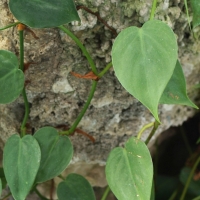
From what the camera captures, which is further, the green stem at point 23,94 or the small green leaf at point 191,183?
the small green leaf at point 191,183

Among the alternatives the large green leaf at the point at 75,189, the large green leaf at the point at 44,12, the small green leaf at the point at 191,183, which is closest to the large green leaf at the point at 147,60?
the large green leaf at the point at 44,12

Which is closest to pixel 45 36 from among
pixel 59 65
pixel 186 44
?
pixel 59 65

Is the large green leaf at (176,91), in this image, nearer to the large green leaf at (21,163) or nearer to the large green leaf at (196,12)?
the large green leaf at (196,12)

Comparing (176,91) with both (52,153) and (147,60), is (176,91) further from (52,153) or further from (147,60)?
(52,153)

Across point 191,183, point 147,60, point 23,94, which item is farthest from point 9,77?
point 191,183

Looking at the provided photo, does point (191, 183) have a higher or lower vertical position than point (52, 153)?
lower

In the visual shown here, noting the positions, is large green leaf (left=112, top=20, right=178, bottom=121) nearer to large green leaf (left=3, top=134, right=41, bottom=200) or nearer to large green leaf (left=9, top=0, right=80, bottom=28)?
large green leaf (left=9, top=0, right=80, bottom=28)
